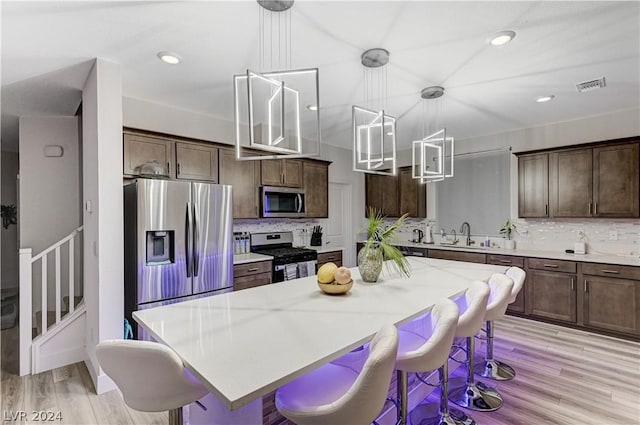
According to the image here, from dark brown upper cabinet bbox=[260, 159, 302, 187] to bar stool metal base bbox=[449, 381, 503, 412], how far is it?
3203mm

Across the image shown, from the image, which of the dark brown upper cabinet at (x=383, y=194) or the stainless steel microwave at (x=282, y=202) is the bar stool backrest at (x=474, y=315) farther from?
the dark brown upper cabinet at (x=383, y=194)

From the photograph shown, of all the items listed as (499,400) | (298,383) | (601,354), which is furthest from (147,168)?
(601,354)

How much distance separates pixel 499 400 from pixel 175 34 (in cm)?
362

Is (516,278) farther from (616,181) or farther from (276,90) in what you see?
(276,90)

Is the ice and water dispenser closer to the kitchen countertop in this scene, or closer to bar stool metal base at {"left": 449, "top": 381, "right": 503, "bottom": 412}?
bar stool metal base at {"left": 449, "top": 381, "right": 503, "bottom": 412}

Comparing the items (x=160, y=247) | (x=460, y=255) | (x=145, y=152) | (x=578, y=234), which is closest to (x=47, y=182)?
(x=145, y=152)

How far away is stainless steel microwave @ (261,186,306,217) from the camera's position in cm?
436

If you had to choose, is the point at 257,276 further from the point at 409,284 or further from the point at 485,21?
the point at 485,21

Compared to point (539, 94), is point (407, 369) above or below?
below

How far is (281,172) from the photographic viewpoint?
456cm

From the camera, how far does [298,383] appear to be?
140cm

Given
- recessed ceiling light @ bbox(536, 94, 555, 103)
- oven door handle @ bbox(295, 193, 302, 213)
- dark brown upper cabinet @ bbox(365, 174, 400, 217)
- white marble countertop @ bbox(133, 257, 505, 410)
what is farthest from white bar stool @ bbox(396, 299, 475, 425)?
dark brown upper cabinet @ bbox(365, 174, 400, 217)

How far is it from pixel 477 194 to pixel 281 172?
10.6 ft

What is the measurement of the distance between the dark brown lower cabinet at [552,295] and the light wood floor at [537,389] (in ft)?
1.35
